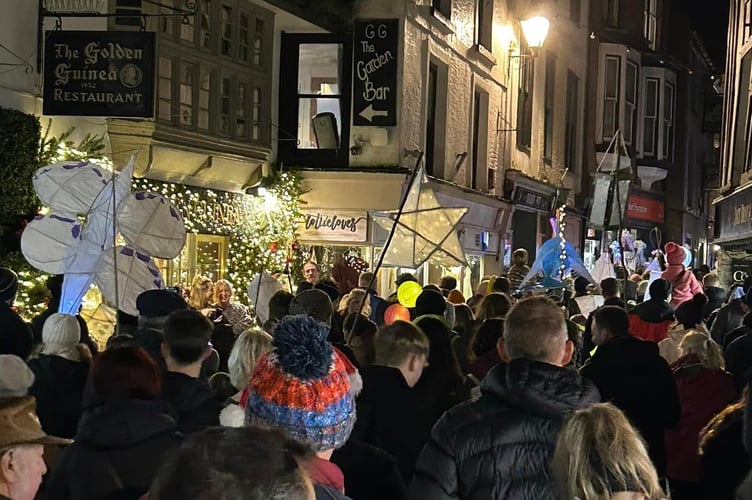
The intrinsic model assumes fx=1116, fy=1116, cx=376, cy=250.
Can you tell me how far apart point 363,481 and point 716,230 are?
69.9ft

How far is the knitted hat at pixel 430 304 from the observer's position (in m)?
9.30

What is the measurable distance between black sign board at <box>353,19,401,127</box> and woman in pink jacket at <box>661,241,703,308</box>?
5306mm

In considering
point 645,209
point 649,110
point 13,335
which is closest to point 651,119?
point 649,110

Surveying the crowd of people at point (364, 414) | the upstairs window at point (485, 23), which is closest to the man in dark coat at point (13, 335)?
the crowd of people at point (364, 414)

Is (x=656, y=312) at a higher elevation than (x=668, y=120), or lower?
lower

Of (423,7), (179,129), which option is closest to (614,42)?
(423,7)

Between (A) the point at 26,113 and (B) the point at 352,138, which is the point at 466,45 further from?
(A) the point at 26,113

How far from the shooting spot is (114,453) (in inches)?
174

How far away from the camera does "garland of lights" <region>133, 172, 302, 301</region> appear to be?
16.1 metres

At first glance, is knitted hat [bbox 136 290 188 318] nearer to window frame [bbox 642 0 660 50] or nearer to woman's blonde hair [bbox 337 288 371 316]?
woman's blonde hair [bbox 337 288 371 316]

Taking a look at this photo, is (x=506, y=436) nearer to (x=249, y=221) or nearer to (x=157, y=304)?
(x=157, y=304)

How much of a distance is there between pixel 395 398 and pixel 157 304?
2164mm

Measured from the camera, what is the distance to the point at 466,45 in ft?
80.3

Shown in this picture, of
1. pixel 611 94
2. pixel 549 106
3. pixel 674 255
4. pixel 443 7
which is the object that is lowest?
pixel 674 255
